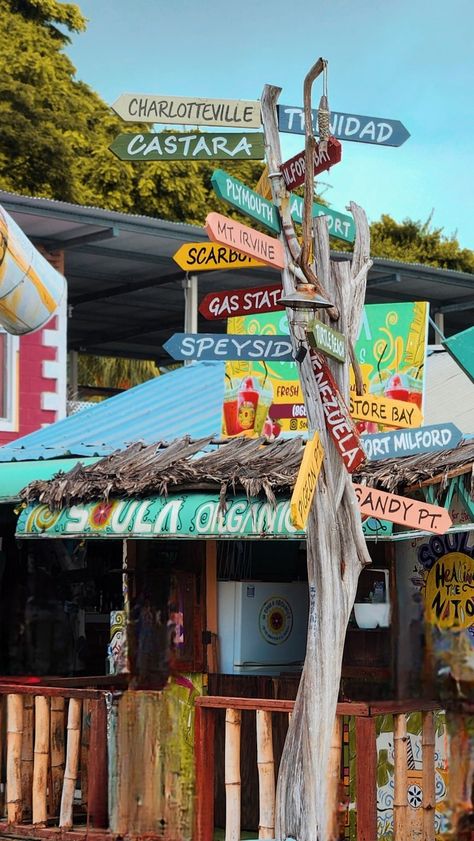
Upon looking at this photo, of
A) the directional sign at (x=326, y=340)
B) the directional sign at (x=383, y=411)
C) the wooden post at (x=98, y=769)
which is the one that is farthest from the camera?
the wooden post at (x=98, y=769)

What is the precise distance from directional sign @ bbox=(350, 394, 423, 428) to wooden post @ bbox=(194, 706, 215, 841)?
7.84ft

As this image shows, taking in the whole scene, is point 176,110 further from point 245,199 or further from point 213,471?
point 213,471

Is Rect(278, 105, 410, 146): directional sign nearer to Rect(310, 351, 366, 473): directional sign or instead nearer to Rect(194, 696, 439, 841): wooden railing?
Rect(310, 351, 366, 473): directional sign

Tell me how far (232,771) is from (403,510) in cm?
282

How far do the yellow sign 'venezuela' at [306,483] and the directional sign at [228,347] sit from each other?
19.8 inches

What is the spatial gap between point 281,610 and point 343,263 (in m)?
4.24

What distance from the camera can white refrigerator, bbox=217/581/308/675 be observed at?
34.2ft

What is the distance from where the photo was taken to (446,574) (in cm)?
1010

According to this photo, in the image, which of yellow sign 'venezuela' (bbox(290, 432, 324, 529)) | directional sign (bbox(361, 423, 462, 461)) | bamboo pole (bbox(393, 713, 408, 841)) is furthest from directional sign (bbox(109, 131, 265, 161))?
bamboo pole (bbox(393, 713, 408, 841))

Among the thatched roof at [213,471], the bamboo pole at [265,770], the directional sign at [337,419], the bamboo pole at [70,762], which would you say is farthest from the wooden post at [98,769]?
the directional sign at [337,419]

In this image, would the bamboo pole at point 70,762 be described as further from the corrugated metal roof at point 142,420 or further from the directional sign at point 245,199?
the directional sign at point 245,199

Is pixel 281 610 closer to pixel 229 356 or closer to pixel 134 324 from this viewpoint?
pixel 229 356

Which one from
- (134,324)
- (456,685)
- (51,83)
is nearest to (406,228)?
(51,83)

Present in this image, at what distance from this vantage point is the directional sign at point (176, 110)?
23.0 feet
